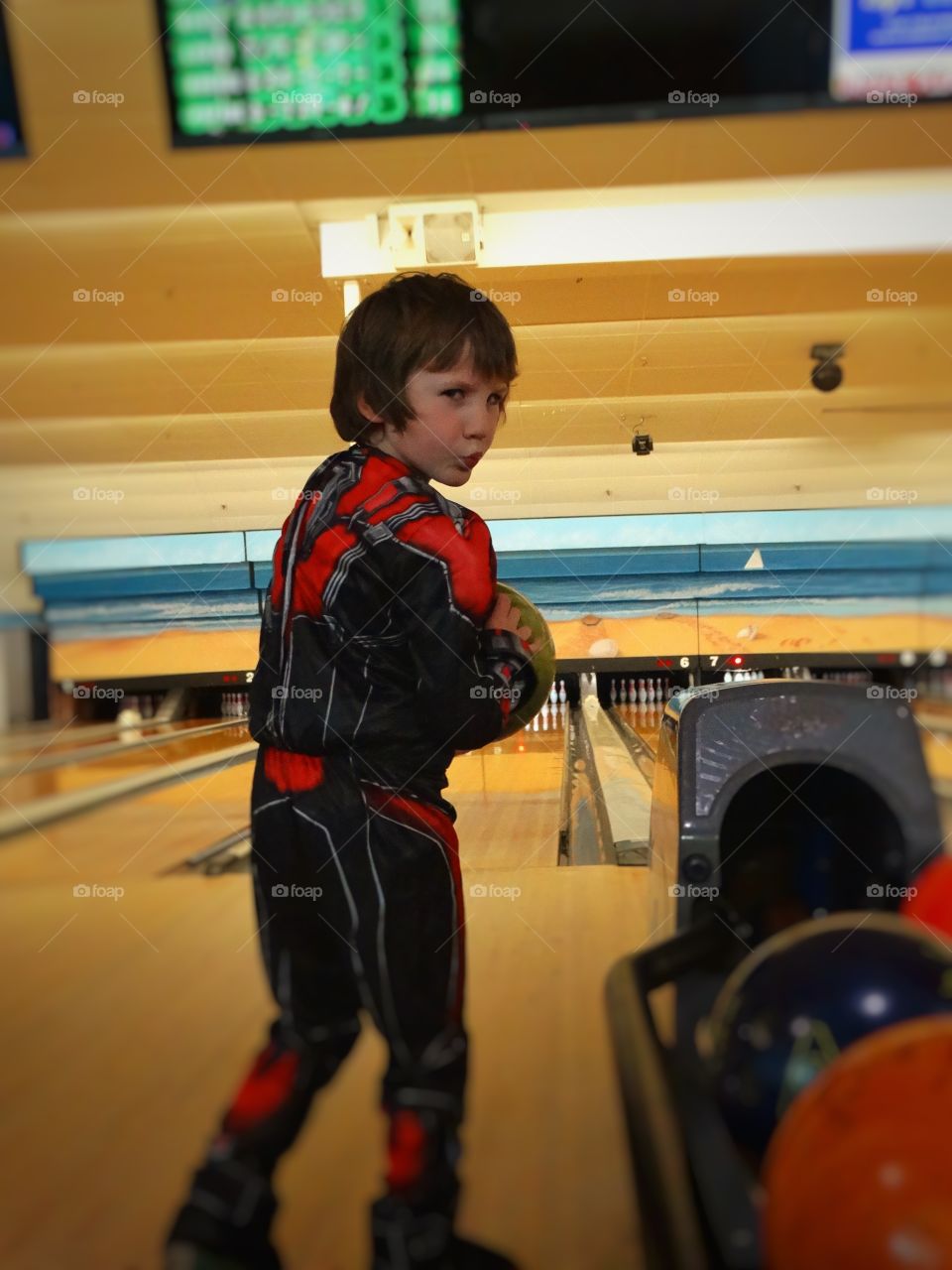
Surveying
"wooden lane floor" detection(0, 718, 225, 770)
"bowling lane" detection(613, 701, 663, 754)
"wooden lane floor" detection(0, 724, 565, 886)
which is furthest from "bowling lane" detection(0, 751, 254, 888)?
"bowling lane" detection(613, 701, 663, 754)

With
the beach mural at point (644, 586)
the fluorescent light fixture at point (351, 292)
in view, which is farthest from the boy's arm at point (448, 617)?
the beach mural at point (644, 586)

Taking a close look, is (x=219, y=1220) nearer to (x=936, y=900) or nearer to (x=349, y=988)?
(x=349, y=988)

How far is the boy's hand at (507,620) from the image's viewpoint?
133 centimetres

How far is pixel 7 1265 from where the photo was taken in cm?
130

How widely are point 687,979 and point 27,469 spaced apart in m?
4.40

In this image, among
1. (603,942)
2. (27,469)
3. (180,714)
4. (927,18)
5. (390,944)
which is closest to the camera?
(390,944)

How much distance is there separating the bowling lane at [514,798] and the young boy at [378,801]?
5.28 feet

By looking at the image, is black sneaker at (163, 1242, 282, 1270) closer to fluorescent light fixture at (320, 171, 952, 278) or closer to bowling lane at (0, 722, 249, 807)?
fluorescent light fixture at (320, 171, 952, 278)

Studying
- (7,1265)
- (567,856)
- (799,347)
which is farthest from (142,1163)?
(799,347)

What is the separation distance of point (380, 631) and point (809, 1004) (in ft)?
1.82

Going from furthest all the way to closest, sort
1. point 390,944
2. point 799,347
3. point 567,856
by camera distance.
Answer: point 799,347 → point 567,856 → point 390,944

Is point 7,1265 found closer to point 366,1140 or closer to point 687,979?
point 366,1140

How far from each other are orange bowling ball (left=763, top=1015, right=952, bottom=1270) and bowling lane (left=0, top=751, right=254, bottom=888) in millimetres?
2451

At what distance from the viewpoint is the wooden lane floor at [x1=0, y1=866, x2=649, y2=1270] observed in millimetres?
1365
